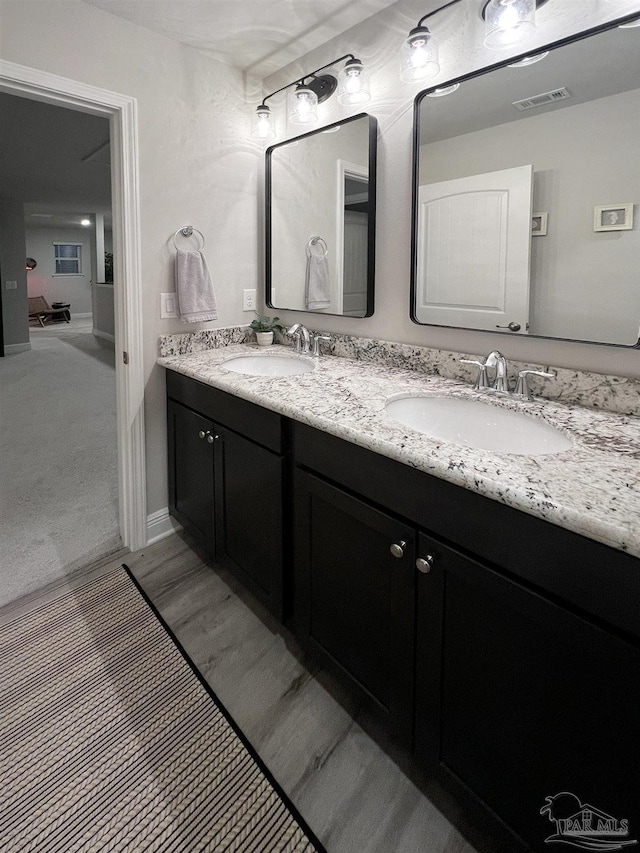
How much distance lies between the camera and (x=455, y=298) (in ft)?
5.52

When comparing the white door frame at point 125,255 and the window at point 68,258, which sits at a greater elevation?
the window at point 68,258

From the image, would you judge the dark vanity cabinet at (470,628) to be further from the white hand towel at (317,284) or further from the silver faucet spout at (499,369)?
the white hand towel at (317,284)

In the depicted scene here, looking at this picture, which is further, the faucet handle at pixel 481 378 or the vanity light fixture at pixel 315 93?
the vanity light fixture at pixel 315 93

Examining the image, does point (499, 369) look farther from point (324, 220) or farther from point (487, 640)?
point (324, 220)

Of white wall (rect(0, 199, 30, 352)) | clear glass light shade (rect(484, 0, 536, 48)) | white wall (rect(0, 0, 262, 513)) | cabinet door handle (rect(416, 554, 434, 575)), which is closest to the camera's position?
cabinet door handle (rect(416, 554, 434, 575))

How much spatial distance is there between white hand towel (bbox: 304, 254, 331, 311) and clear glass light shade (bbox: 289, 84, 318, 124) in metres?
A: 0.55

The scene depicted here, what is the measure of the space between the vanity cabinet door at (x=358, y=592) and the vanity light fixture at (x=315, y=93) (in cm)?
149

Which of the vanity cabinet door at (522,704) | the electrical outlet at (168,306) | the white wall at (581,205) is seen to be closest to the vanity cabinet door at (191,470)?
the electrical outlet at (168,306)

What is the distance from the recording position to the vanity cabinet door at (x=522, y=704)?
79cm

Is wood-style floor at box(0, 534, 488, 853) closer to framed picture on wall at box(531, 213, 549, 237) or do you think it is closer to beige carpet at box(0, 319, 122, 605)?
beige carpet at box(0, 319, 122, 605)

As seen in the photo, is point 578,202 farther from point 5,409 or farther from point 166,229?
point 5,409

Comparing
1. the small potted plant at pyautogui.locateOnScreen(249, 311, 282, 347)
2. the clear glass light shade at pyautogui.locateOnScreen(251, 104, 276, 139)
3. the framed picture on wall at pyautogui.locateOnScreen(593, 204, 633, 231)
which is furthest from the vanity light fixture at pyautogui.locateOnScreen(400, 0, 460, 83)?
the small potted plant at pyautogui.locateOnScreen(249, 311, 282, 347)

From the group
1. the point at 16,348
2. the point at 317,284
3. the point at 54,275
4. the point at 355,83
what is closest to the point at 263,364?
the point at 317,284

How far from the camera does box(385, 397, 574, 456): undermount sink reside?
4.31ft
